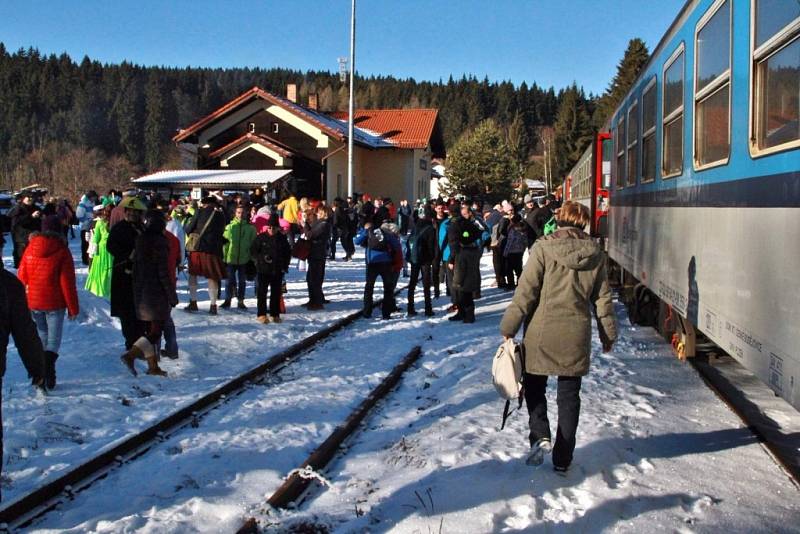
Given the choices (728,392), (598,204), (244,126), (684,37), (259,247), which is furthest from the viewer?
(244,126)

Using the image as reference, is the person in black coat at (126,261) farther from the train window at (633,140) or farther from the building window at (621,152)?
the building window at (621,152)

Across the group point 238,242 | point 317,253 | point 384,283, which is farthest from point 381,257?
point 238,242

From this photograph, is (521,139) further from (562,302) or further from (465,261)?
(562,302)

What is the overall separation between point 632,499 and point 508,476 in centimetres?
79

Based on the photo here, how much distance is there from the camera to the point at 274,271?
38.4 feet

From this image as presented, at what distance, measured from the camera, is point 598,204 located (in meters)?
15.8

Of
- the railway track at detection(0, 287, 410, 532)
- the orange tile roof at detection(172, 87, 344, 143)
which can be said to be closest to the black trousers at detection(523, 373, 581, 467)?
the railway track at detection(0, 287, 410, 532)

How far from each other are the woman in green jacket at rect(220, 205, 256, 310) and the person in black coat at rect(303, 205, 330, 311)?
0.95 m

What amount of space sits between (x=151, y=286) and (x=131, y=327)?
32.2 inches

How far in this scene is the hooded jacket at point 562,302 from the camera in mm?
4996

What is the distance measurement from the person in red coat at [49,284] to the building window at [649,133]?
6.00 metres

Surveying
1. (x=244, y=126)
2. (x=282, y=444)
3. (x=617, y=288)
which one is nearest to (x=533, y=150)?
(x=244, y=126)

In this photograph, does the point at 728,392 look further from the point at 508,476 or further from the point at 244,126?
the point at 244,126

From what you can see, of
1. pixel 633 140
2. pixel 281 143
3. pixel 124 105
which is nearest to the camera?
pixel 633 140
